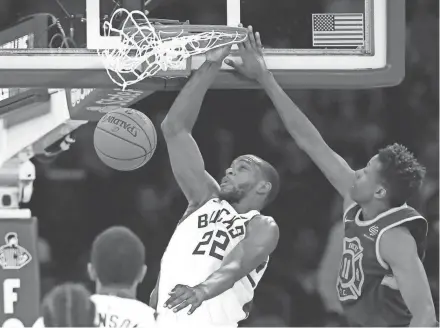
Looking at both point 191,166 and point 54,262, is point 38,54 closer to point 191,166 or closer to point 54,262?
point 191,166

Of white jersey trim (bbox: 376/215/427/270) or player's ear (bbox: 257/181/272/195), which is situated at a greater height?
A: player's ear (bbox: 257/181/272/195)

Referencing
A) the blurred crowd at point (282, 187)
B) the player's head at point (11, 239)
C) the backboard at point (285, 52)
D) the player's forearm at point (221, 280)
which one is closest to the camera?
the player's forearm at point (221, 280)

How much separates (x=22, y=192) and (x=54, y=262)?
89cm

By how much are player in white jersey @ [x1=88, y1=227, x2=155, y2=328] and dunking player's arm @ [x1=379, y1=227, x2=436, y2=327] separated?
101cm

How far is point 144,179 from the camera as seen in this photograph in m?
7.49

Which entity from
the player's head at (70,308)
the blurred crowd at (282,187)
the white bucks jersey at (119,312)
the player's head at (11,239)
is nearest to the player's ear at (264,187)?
the white bucks jersey at (119,312)

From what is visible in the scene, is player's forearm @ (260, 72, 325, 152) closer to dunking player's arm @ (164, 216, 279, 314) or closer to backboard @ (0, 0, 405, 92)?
backboard @ (0, 0, 405, 92)

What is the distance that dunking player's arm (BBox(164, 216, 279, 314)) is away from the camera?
4.32 m

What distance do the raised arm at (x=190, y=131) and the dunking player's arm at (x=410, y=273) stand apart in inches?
35.6

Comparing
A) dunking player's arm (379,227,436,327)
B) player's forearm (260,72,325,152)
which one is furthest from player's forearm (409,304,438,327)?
player's forearm (260,72,325,152)

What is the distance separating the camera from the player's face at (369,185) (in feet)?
15.1

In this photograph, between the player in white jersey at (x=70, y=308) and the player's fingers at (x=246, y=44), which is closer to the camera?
the player in white jersey at (x=70, y=308)

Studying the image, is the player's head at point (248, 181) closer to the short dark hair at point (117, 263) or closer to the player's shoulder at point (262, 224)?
the player's shoulder at point (262, 224)

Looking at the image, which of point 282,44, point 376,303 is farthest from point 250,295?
point 282,44
